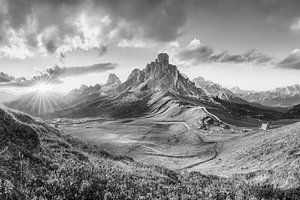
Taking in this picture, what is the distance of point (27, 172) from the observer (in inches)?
486

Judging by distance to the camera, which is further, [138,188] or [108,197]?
[138,188]

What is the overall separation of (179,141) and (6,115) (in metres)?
134

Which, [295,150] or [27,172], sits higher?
[27,172]

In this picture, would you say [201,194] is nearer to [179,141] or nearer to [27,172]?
[27,172]

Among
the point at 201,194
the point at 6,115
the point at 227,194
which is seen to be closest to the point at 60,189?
the point at 201,194

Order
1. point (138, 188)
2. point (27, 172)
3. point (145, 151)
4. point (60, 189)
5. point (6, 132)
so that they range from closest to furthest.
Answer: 1. point (60, 189)
2. point (27, 172)
3. point (138, 188)
4. point (6, 132)
5. point (145, 151)

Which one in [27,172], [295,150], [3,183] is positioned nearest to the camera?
[3,183]

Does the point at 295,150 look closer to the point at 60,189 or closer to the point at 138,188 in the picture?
the point at 138,188

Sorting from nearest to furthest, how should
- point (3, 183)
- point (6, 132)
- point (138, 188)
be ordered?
point (3, 183) < point (138, 188) < point (6, 132)

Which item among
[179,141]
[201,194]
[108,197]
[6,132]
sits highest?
[6,132]

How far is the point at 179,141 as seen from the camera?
152 m

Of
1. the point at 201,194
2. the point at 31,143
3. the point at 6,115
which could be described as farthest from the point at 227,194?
the point at 6,115

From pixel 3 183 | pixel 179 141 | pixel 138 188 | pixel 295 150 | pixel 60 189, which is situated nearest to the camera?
pixel 3 183

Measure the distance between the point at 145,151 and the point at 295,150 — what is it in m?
80.9
